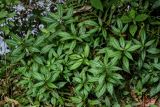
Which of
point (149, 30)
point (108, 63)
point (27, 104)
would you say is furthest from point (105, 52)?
point (27, 104)

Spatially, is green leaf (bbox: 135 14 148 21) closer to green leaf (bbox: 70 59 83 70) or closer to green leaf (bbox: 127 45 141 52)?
green leaf (bbox: 127 45 141 52)

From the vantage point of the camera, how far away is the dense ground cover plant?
3.38 m

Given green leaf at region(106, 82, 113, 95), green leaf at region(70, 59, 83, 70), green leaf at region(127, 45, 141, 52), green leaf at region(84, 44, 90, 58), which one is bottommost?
green leaf at region(106, 82, 113, 95)

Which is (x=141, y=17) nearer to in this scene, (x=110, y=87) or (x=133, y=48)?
(x=133, y=48)

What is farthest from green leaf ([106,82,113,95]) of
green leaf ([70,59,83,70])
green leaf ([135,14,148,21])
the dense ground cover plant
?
green leaf ([135,14,148,21])

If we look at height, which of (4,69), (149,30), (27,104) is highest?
(149,30)

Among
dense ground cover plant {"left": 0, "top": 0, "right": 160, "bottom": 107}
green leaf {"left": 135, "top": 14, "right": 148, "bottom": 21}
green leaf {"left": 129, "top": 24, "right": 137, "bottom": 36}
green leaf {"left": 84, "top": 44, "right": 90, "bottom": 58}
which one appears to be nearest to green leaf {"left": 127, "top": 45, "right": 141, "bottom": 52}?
dense ground cover plant {"left": 0, "top": 0, "right": 160, "bottom": 107}

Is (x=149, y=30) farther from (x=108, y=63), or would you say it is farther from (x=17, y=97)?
(x=17, y=97)

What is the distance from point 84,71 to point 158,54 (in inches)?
27.5

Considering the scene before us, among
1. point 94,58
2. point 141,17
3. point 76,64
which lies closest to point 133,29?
point 141,17

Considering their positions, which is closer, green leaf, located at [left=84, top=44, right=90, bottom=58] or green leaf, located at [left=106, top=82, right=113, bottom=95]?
green leaf, located at [left=106, top=82, right=113, bottom=95]

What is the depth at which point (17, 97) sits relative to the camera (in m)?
3.81

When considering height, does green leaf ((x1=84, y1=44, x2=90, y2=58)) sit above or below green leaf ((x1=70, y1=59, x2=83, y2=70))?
above

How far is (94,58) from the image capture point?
3.55 metres
